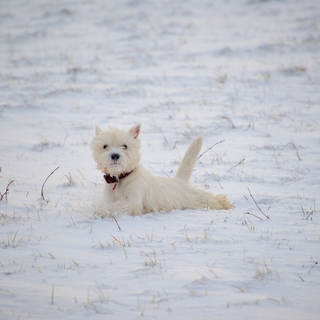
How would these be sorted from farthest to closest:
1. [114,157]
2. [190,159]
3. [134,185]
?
[190,159], [134,185], [114,157]

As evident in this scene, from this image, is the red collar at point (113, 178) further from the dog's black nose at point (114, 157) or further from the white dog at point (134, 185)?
the dog's black nose at point (114, 157)

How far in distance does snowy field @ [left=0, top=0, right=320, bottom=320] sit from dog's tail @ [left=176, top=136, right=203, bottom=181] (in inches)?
25.1

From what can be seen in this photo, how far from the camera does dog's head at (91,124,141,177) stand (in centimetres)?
474

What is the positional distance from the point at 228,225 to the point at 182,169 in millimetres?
1228

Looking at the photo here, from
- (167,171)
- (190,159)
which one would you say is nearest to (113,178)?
(190,159)

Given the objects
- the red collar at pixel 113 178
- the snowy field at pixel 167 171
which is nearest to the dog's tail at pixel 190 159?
the snowy field at pixel 167 171

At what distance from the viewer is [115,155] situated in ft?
15.5

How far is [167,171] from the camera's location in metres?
6.68

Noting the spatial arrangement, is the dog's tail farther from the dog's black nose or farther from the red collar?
the dog's black nose

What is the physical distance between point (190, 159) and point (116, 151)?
1.01 m

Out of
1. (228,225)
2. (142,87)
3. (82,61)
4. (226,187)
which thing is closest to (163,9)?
(82,61)

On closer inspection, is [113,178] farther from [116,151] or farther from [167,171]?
[167,171]

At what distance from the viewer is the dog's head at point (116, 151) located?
474 centimetres

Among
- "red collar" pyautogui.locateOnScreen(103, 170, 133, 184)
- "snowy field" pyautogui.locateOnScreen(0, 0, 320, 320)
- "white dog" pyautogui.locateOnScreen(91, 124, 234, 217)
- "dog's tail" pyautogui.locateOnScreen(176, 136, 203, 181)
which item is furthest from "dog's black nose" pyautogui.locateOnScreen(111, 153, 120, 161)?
"dog's tail" pyautogui.locateOnScreen(176, 136, 203, 181)
